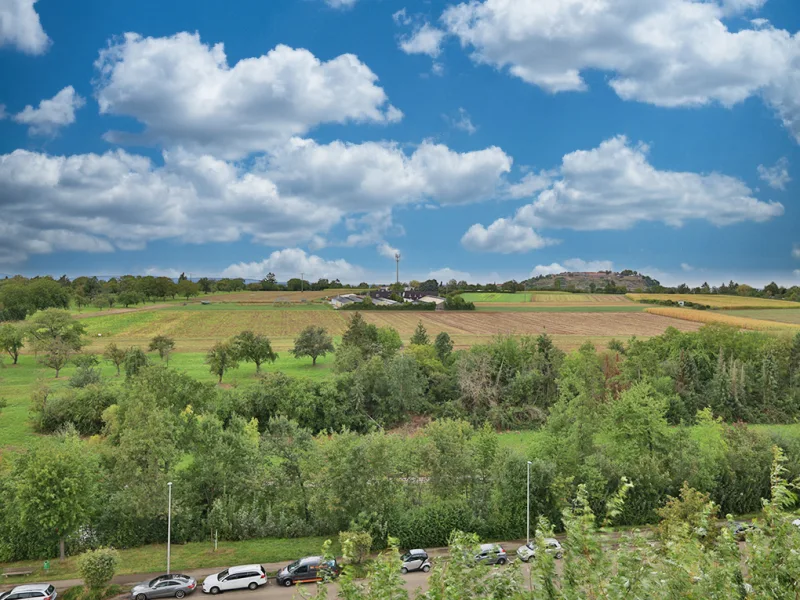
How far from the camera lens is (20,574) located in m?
21.5

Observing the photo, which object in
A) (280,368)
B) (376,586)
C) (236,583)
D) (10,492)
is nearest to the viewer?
(376,586)

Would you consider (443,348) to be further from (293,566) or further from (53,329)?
(53,329)

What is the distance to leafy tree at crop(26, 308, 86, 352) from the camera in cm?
5855

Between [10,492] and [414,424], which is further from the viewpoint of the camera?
[414,424]

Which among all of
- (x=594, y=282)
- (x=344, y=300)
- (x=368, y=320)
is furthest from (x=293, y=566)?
(x=594, y=282)

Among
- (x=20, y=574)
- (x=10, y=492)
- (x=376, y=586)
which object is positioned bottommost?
(x=20, y=574)

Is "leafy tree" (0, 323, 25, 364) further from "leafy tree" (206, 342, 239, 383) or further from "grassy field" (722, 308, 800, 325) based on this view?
"grassy field" (722, 308, 800, 325)

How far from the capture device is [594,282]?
444 feet

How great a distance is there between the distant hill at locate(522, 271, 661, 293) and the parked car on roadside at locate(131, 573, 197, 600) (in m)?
121

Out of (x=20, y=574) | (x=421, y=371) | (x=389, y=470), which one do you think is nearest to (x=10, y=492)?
(x=20, y=574)

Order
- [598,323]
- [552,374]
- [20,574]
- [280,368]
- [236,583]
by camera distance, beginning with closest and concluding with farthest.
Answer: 1. [236,583]
2. [20,574]
3. [552,374]
4. [280,368]
5. [598,323]

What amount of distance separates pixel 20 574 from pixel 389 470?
15.2 meters

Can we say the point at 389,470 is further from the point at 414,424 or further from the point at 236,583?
the point at 414,424

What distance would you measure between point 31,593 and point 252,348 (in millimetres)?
34292
